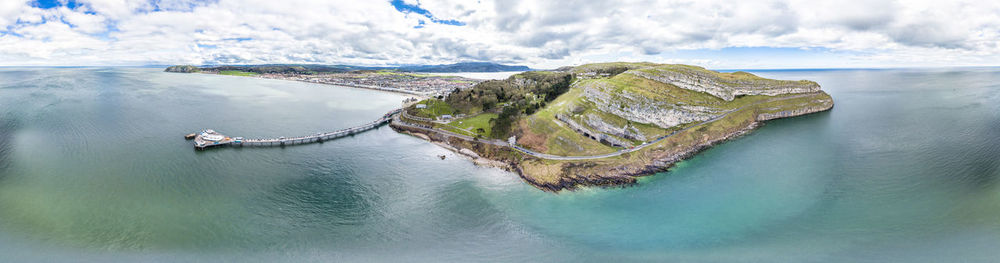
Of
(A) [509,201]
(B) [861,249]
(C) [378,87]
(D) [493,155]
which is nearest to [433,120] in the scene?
(D) [493,155]

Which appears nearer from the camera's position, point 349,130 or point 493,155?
point 493,155

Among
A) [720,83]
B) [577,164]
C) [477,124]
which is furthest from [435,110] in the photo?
[720,83]

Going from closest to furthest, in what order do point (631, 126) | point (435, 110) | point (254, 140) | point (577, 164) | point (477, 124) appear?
point (577, 164)
point (631, 126)
point (254, 140)
point (477, 124)
point (435, 110)

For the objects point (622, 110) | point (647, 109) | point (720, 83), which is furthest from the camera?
point (720, 83)

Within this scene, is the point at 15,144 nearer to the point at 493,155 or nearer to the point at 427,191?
the point at 427,191

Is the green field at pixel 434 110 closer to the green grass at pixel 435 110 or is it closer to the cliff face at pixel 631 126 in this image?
the green grass at pixel 435 110

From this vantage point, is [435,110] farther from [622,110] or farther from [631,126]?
[631,126]
